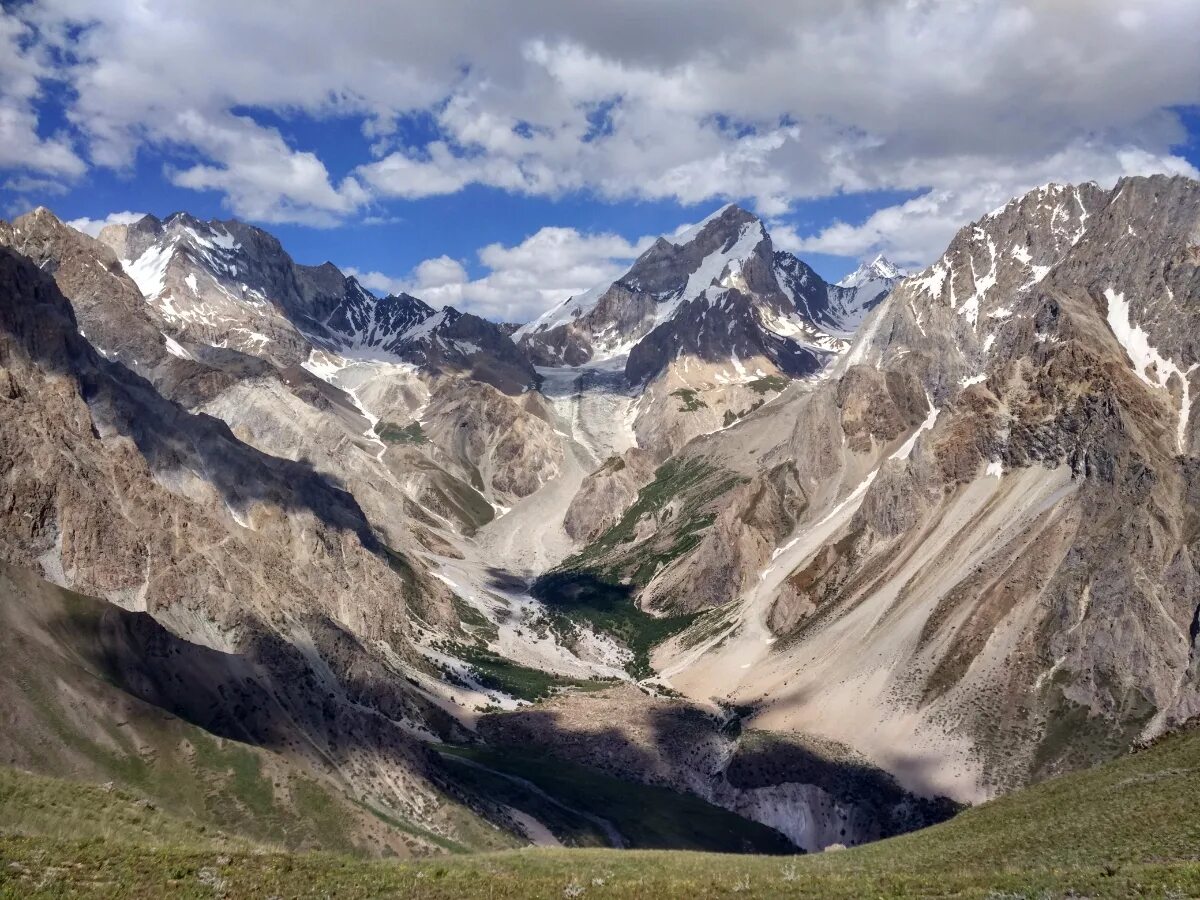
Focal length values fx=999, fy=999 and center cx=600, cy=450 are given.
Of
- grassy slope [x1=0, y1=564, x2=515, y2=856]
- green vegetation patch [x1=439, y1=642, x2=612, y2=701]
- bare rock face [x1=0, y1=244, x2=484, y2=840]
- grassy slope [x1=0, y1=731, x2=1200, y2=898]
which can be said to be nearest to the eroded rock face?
green vegetation patch [x1=439, y1=642, x2=612, y2=701]

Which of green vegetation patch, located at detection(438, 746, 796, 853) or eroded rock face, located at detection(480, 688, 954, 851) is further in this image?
eroded rock face, located at detection(480, 688, 954, 851)

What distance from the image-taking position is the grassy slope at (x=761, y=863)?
1058 inches

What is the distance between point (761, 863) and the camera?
4247cm

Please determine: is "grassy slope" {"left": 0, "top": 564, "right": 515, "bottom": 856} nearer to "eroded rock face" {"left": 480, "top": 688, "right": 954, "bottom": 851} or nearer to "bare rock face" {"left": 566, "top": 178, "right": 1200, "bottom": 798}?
"eroded rock face" {"left": 480, "top": 688, "right": 954, "bottom": 851}

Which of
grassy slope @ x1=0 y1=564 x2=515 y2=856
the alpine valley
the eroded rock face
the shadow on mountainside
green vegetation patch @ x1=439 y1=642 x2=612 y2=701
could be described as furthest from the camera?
green vegetation patch @ x1=439 y1=642 x2=612 y2=701

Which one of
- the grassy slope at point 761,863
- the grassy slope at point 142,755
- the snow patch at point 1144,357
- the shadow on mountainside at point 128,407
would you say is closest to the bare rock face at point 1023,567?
the snow patch at point 1144,357

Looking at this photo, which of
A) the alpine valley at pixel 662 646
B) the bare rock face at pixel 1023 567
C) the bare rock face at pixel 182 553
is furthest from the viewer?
the bare rock face at pixel 1023 567

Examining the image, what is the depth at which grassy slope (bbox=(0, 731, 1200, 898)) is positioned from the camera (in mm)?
26875

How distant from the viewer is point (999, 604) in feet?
384

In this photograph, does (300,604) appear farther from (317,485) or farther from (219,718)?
(317,485)

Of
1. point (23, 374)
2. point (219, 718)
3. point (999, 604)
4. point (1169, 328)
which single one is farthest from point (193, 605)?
point (1169, 328)

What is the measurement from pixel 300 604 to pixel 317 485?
248 feet

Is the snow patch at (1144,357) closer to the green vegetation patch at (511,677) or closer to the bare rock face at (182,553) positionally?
the green vegetation patch at (511,677)

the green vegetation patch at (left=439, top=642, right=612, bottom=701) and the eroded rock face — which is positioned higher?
the green vegetation patch at (left=439, top=642, right=612, bottom=701)
